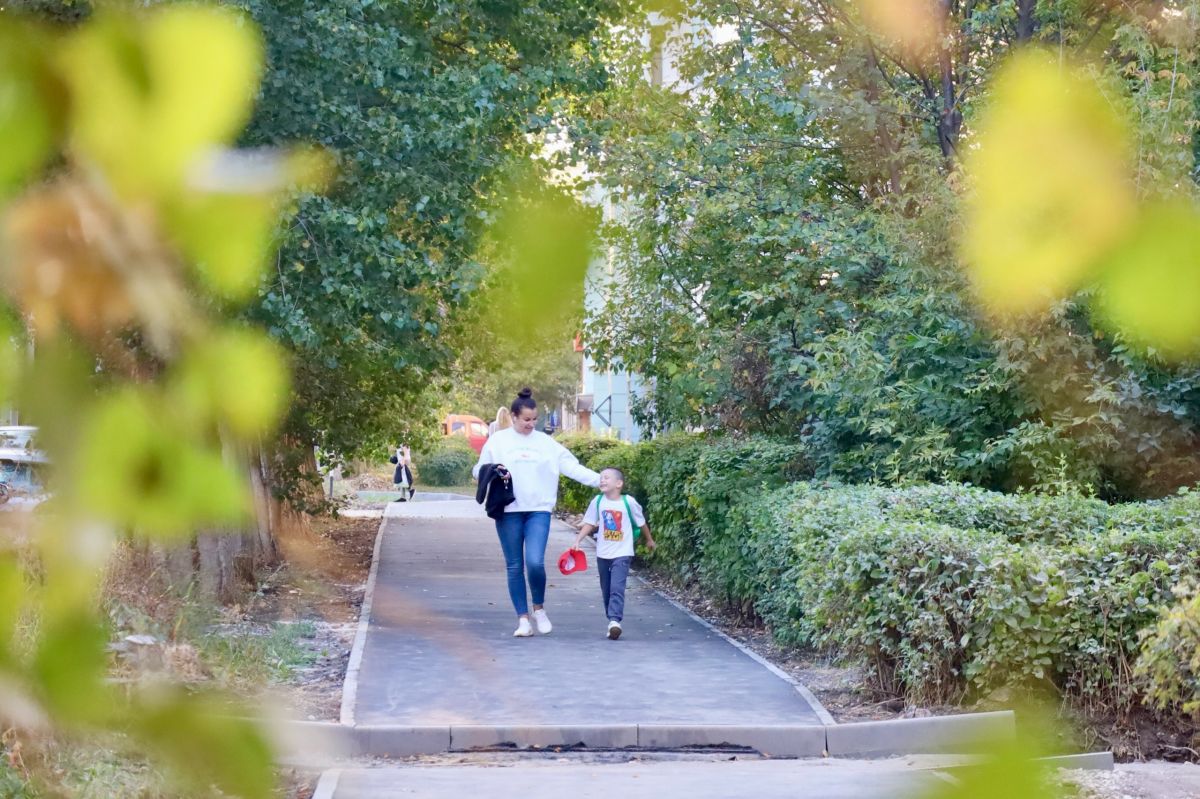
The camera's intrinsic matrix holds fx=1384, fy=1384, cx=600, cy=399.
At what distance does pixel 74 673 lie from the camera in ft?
2.30

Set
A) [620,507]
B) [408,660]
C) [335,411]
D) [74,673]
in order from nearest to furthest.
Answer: [74,673] < [408,660] < [620,507] < [335,411]

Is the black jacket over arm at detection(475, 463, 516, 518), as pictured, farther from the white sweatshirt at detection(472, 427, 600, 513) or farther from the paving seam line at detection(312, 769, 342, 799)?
the paving seam line at detection(312, 769, 342, 799)

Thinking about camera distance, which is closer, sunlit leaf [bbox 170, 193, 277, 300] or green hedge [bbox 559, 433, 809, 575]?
sunlit leaf [bbox 170, 193, 277, 300]

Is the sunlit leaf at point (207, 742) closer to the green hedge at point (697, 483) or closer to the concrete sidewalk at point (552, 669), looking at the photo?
the concrete sidewalk at point (552, 669)

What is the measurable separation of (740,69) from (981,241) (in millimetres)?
13711

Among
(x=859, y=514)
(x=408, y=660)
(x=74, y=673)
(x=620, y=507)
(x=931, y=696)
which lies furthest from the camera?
(x=620, y=507)

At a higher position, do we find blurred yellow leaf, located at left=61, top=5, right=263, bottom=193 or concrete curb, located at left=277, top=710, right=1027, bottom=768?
blurred yellow leaf, located at left=61, top=5, right=263, bottom=193

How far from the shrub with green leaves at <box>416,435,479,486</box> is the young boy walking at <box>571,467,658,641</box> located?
13.2 metres

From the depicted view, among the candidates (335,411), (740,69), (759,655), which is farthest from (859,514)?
(335,411)

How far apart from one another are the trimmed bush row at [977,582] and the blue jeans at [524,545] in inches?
72.1

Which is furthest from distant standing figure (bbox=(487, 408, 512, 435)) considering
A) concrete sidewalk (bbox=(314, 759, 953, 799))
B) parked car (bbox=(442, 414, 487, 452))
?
concrete sidewalk (bbox=(314, 759, 953, 799))

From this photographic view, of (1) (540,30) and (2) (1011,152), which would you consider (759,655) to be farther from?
(2) (1011,152)

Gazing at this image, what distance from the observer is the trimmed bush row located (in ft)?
24.8

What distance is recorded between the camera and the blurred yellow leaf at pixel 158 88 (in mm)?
620
